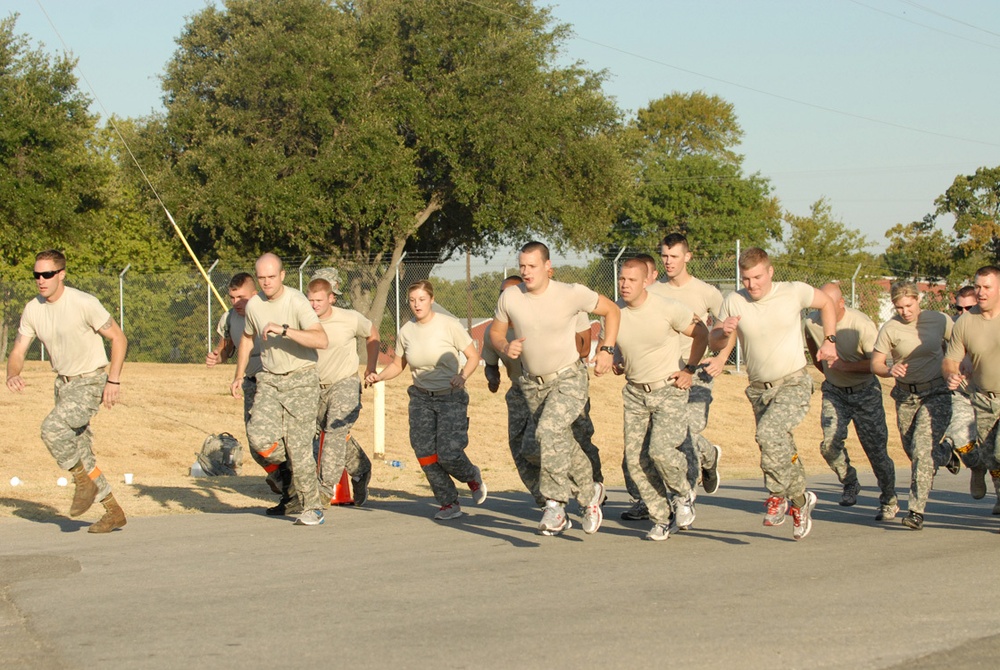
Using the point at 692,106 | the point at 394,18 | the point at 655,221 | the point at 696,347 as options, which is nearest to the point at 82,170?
the point at 394,18

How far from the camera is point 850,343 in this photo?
11.2 metres

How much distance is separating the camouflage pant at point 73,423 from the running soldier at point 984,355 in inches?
253

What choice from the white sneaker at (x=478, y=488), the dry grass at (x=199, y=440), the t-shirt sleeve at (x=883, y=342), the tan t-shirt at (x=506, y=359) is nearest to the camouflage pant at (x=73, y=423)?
the dry grass at (x=199, y=440)

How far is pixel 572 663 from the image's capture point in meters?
5.49

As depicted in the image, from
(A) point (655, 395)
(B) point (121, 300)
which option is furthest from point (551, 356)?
(B) point (121, 300)

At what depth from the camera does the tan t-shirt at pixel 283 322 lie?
1010 cm

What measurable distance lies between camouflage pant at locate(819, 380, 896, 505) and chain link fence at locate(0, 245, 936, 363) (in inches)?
684

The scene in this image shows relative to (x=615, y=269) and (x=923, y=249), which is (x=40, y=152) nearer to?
(x=615, y=269)

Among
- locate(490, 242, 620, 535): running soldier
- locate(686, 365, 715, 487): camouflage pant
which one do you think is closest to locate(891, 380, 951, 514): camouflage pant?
locate(686, 365, 715, 487): camouflage pant

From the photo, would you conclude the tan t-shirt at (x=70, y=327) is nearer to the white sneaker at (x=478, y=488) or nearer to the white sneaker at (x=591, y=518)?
the white sneaker at (x=478, y=488)

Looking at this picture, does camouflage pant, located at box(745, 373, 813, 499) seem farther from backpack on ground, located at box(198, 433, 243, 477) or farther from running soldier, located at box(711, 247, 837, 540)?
backpack on ground, located at box(198, 433, 243, 477)

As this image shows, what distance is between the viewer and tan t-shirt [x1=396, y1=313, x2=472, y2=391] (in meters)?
10.5

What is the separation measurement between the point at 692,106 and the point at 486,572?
238 ft

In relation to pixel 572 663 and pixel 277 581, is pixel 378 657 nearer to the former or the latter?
pixel 572 663
